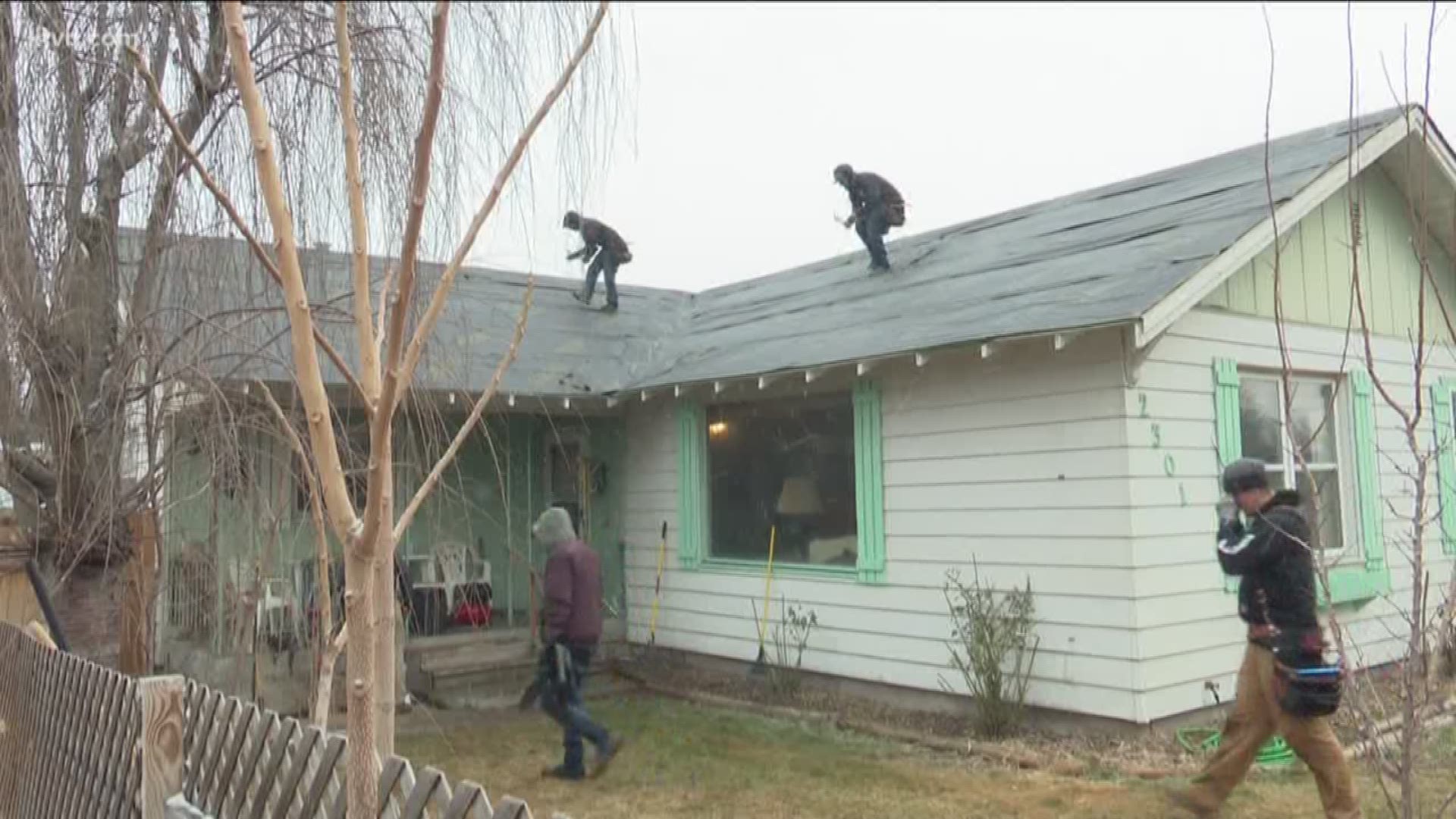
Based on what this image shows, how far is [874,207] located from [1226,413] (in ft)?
13.4

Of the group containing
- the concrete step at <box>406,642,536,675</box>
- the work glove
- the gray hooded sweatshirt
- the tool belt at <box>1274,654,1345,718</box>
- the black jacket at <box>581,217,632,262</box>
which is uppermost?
the black jacket at <box>581,217,632,262</box>

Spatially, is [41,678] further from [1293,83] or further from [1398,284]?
[1398,284]

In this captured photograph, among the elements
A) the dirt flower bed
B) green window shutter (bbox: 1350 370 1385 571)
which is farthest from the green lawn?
green window shutter (bbox: 1350 370 1385 571)

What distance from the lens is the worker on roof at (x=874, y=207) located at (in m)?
10.1

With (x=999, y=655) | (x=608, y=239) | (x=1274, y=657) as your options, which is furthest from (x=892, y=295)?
(x=1274, y=657)

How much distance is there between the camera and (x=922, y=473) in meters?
8.05

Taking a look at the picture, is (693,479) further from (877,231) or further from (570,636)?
(570,636)

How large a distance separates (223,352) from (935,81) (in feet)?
19.1

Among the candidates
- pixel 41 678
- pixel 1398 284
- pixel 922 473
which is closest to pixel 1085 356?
pixel 922 473

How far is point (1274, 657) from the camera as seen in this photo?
4.75 metres

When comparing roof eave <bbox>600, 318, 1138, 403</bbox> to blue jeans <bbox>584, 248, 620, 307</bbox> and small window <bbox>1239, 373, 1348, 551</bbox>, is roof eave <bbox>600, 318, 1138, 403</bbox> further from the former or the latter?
blue jeans <bbox>584, 248, 620, 307</bbox>

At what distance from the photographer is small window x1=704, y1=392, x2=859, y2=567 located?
28.8 feet

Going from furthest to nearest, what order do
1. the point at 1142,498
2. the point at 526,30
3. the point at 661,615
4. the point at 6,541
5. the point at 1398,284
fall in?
the point at 661,615
the point at 1398,284
the point at 1142,498
the point at 6,541
the point at 526,30

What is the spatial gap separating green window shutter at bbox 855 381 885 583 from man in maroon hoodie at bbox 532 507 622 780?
2640 millimetres
